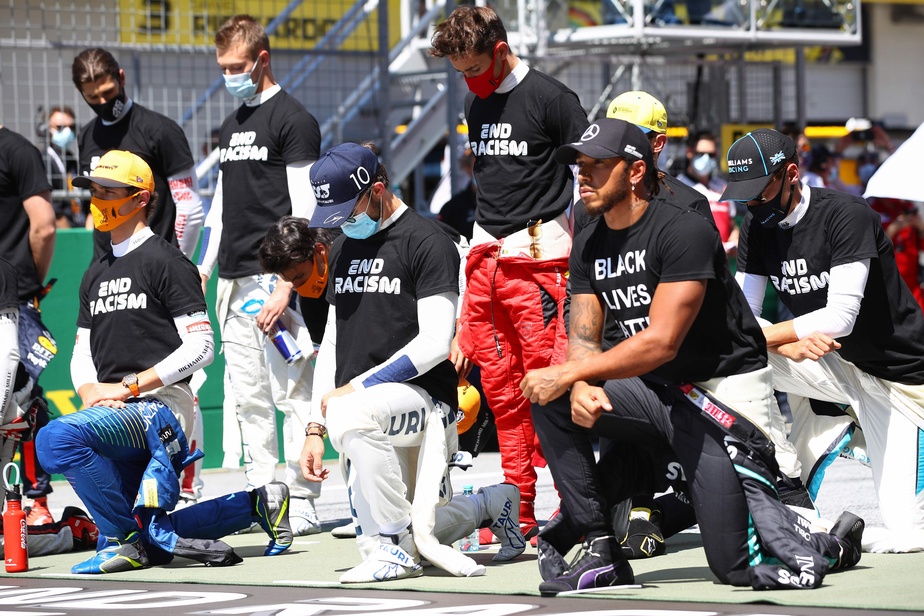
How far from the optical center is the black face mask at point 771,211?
20.1ft

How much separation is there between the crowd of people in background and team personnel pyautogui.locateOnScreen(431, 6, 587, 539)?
0.04 ft

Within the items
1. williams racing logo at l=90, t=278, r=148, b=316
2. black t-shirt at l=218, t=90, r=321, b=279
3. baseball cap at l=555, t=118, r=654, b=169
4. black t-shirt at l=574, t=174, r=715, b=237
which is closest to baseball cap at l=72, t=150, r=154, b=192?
williams racing logo at l=90, t=278, r=148, b=316

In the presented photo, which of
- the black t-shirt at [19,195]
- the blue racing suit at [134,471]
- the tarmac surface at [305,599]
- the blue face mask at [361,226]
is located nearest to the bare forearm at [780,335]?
the tarmac surface at [305,599]

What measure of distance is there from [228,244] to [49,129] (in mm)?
2927

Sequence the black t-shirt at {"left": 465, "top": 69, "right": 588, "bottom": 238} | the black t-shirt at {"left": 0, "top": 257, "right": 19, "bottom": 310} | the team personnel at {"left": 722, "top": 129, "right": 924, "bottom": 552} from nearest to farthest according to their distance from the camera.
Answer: the team personnel at {"left": 722, "top": 129, "right": 924, "bottom": 552}, the black t-shirt at {"left": 465, "top": 69, "right": 588, "bottom": 238}, the black t-shirt at {"left": 0, "top": 257, "right": 19, "bottom": 310}

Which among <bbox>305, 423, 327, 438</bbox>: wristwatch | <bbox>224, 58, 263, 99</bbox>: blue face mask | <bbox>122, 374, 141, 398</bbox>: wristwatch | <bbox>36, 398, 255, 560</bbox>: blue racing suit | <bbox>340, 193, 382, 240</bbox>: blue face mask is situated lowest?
<bbox>36, 398, 255, 560</bbox>: blue racing suit

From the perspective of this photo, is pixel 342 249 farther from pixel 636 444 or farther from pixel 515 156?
pixel 636 444

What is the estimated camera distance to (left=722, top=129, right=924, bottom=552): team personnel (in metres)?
5.96

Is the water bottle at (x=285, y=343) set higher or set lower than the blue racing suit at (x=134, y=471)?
higher

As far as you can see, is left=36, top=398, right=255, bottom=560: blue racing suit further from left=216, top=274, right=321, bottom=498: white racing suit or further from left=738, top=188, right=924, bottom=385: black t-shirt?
left=738, top=188, right=924, bottom=385: black t-shirt

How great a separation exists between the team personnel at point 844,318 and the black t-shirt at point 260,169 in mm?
2408

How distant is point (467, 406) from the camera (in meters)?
6.88

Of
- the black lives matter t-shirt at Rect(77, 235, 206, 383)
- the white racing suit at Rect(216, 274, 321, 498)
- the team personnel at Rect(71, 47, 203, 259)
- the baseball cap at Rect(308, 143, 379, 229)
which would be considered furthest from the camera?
the team personnel at Rect(71, 47, 203, 259)

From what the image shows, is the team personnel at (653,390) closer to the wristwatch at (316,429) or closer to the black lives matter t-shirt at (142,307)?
the wristwatch at (316,429)
